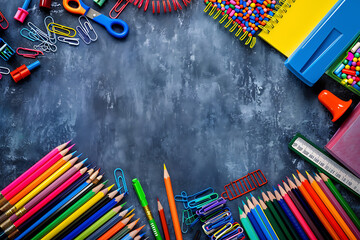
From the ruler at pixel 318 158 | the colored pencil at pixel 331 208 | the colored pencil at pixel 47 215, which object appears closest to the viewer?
the colored pencil at pixel 47 215

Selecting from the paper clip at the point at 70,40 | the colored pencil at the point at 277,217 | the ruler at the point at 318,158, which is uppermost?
the ruler at the point at 318,158

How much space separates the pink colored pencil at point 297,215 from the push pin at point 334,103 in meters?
0.76

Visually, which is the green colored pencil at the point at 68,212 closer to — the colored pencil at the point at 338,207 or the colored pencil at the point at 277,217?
the colored pencil at the point at 277,217

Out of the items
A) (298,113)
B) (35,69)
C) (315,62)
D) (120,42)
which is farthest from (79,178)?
(315,62)

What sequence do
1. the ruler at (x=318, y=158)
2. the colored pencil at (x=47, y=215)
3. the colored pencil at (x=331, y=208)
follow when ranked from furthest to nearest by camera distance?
1. the ruler at (x=318, y=158)
2. the colored pencil at (x=331, y=208)
3. the colored pencil at (x=47, y=215)

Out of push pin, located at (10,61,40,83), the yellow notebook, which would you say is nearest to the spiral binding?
the yellow notebook

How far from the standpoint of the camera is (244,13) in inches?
123

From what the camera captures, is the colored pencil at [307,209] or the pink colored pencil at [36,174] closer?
the pink colored pencil at [36,174]

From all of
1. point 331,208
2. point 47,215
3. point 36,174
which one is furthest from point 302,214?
point 36,174

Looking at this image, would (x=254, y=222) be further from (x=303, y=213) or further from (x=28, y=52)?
(x=28, y=52)

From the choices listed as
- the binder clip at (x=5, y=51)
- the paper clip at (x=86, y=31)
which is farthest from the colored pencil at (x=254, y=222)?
the binder clip at (x=5, y=51)

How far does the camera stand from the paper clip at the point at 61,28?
304 cm

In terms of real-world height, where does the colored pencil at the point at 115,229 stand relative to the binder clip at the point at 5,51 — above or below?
below

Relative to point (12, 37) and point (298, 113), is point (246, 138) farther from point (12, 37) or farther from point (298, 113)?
point (12, 37)
